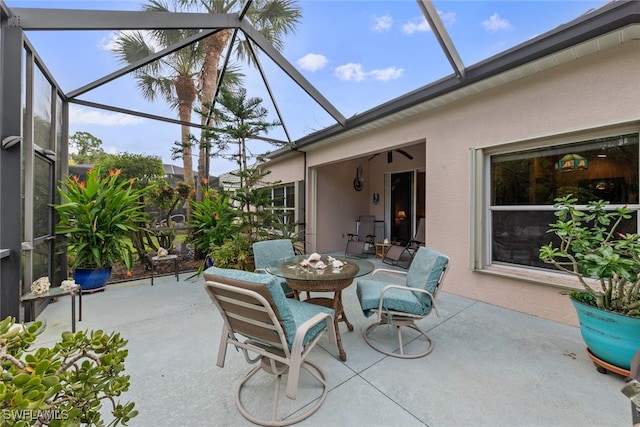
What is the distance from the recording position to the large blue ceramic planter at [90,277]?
402cm

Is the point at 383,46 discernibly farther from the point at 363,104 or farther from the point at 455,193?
the point at 455,193

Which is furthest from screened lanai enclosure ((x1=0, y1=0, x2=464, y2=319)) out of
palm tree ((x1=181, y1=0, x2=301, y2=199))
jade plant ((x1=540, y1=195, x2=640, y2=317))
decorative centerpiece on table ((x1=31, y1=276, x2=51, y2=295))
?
jade plant ((x1=540, y1=195, x2=640, y2=317))

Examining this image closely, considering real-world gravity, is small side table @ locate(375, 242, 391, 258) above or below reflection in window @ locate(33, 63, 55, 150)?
below

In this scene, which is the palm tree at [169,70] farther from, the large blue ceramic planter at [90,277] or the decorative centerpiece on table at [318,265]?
the decorative centerpiece on table at [318,265]

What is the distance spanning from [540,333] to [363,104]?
4.31 meters

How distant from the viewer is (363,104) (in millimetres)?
4805

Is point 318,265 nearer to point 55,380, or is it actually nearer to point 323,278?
point 323,278

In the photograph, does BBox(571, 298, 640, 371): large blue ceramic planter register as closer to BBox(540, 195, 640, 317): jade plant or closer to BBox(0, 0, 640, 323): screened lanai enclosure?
BBox(540, 195, 640, 317): jade plant

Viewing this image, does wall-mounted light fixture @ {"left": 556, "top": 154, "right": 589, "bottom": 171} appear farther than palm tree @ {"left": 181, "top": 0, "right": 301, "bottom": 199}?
No

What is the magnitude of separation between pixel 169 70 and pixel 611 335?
31.3ft

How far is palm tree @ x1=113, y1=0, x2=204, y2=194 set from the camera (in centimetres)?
485

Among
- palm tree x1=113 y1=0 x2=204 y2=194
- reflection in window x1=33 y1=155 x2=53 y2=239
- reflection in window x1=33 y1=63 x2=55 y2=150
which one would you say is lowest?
reflection in window x1=33 y1=155 x2=53 y2=239

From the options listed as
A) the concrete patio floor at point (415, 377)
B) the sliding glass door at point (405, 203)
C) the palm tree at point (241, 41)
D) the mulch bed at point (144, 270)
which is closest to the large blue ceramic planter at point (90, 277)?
the mulch bed at point (144, 270)

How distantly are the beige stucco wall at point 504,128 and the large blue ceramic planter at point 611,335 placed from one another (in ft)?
3.09
